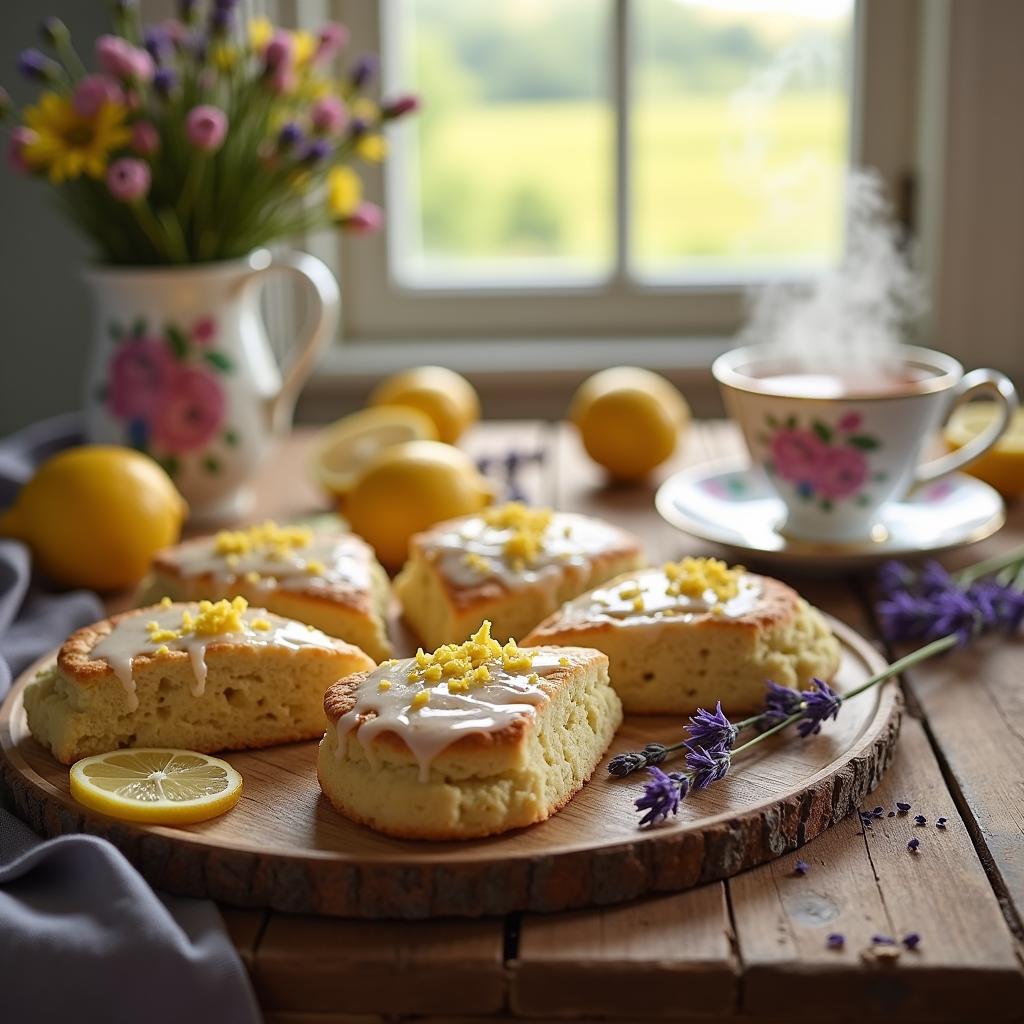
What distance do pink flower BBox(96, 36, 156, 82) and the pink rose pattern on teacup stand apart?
0.31 meters

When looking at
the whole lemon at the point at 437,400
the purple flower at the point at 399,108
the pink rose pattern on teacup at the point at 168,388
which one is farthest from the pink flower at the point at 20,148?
the whole lemon at the point at 437,400

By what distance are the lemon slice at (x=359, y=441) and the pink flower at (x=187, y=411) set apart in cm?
18

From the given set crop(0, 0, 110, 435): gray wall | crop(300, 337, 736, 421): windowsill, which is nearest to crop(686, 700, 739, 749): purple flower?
crop(300, 337, 736, 421): windowsill

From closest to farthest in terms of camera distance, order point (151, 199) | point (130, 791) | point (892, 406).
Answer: point (130, 791) < point (892, 406) < point (151, 199)

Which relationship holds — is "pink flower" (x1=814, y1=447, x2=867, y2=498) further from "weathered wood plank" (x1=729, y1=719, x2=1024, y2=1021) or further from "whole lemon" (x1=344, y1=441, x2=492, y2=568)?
"weathered wood plank" (x1=729, y1=719, x2=1024, y2=1021)

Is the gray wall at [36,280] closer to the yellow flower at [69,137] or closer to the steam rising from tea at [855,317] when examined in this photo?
the yellow flower at [69,137]

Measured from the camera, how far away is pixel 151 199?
6.06 feet

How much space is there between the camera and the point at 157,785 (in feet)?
3.51

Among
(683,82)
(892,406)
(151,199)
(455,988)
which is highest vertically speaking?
(683,82)

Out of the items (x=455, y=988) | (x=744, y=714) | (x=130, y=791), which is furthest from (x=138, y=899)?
(x=744, y=714)

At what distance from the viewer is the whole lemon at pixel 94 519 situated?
1604 millimetres

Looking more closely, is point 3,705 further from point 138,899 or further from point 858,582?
point 858,582

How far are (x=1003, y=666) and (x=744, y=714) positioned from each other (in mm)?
354

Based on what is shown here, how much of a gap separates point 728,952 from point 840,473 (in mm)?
798
